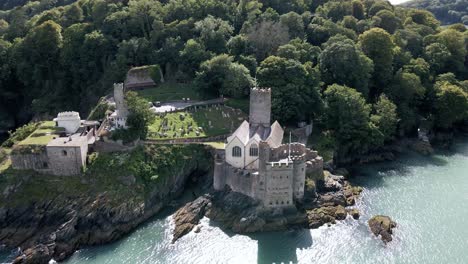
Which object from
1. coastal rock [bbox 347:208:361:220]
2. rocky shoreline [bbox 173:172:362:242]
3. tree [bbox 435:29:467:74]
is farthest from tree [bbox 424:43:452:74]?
coastal rock [bbox 347:208:361:220]

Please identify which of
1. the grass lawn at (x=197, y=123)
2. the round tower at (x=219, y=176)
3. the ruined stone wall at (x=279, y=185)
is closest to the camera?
the ruined stone wall at (x=279, y=185)

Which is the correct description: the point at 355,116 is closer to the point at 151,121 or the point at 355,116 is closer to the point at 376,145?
the point at 376,145

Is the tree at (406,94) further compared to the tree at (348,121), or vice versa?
the tree at (406,94)

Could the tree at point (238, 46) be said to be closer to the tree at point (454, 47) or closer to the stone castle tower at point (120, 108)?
the stone castle tower at point (120, 108)

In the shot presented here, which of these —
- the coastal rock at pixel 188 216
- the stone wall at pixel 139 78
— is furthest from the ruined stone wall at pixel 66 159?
the stone wall at pixel 139 78

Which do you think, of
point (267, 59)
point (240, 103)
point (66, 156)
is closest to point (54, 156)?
point (66, 156)

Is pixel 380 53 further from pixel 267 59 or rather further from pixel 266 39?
pixel 267 59

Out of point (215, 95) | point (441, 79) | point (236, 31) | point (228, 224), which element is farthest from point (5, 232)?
point (441, 79)
